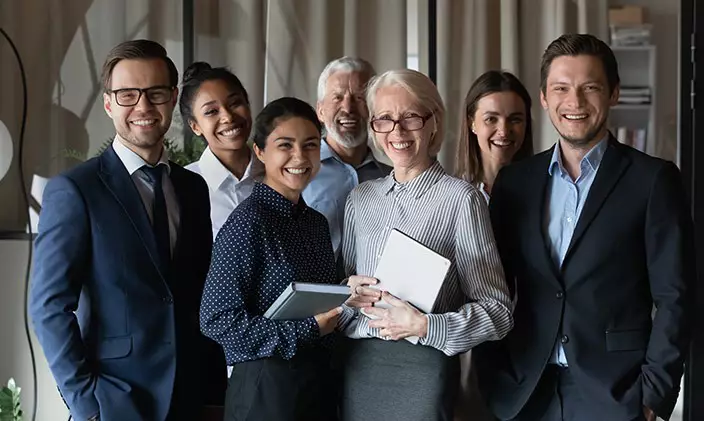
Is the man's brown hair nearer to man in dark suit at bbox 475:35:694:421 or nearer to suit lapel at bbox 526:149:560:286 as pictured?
man in dark suit at bbox 475:35:694:421

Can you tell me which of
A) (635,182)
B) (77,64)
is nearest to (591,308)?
(635,182)

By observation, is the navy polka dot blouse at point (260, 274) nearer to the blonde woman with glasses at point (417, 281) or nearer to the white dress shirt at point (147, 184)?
the blonde woman with glasses at point (417, 281)

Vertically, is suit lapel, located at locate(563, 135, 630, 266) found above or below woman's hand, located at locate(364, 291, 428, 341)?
above

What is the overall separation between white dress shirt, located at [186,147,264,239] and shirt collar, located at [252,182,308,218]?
44cm

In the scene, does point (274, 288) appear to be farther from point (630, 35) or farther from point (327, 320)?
point (630, 35)

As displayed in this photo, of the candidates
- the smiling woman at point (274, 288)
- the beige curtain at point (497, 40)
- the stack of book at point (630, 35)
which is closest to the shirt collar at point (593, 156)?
the smiling woman at point (274, 288)

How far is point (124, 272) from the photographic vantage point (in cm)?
214

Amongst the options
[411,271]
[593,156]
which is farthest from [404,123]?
[593,156]

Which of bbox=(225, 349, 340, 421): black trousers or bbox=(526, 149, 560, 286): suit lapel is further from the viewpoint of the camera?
bbox=(526, 149, 560, 286): suit lapel

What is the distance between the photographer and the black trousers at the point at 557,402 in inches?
84.8

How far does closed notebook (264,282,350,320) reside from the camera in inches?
76.8

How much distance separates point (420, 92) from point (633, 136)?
2.43m

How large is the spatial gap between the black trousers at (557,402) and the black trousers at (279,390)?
1.85ft

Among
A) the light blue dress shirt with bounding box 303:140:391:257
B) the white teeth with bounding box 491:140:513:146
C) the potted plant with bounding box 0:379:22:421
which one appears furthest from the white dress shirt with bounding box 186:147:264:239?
the potted plant with bounding box 0:379:22:421
